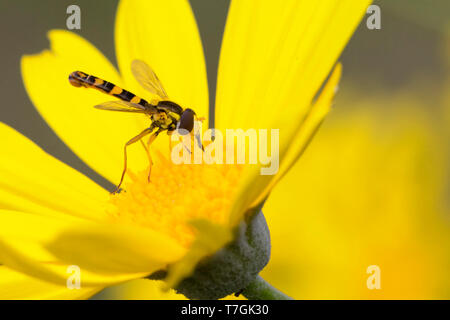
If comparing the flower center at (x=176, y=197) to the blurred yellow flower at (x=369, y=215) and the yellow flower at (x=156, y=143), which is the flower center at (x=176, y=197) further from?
the blurred yellow flower at (x=369, y=215)

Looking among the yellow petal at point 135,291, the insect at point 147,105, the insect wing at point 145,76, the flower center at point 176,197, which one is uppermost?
the insect wing at point 145,76

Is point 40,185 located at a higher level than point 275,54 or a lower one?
lower

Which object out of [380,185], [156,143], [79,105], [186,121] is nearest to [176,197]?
[186,121]

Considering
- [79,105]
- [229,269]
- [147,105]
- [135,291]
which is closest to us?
[229,269]

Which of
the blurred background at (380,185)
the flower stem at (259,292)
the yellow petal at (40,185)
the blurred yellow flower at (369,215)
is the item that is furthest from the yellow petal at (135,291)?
the flower stem at (259,292)

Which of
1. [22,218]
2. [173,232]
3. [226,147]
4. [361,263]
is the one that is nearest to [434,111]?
[361,263]

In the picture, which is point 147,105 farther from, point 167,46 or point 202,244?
point 202,244
